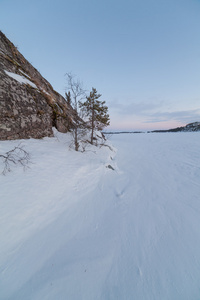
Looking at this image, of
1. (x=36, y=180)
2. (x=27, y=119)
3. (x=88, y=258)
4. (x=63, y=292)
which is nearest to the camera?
(x=63, y=292)

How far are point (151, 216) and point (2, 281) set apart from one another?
3.89 m

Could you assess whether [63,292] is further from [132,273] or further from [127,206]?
[127,206]

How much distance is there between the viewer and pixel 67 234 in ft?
8.79

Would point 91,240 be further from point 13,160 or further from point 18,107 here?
point 18,107

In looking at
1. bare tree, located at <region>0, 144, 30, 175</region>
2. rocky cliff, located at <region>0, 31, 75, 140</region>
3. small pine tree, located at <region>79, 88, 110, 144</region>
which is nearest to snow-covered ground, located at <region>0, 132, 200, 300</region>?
bare tree, located at <region>0, 144, 30, 175</region>

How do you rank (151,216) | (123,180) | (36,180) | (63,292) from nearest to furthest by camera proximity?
(63,292) < (151,216) < (36,180) < (123,180)

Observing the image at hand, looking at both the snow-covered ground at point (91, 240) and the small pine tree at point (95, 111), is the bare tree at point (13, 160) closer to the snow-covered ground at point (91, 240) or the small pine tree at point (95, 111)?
the snow-covered ground at point (91, 240)

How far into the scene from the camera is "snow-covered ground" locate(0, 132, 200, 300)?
1812 mm

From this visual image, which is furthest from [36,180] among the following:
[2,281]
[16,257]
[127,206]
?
[127,206]

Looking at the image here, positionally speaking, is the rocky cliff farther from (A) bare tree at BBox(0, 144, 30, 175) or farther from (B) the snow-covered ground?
(A) bare tree at BBox(0, 144, 30, 175)

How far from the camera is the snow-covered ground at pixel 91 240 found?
5.94ft

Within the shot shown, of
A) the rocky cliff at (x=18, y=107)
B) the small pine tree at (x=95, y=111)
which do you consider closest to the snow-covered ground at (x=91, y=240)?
the rocky cliff at (x=18, y=107)

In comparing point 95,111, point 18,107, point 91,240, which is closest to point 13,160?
point 18,107

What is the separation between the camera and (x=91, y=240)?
2.58 metres
